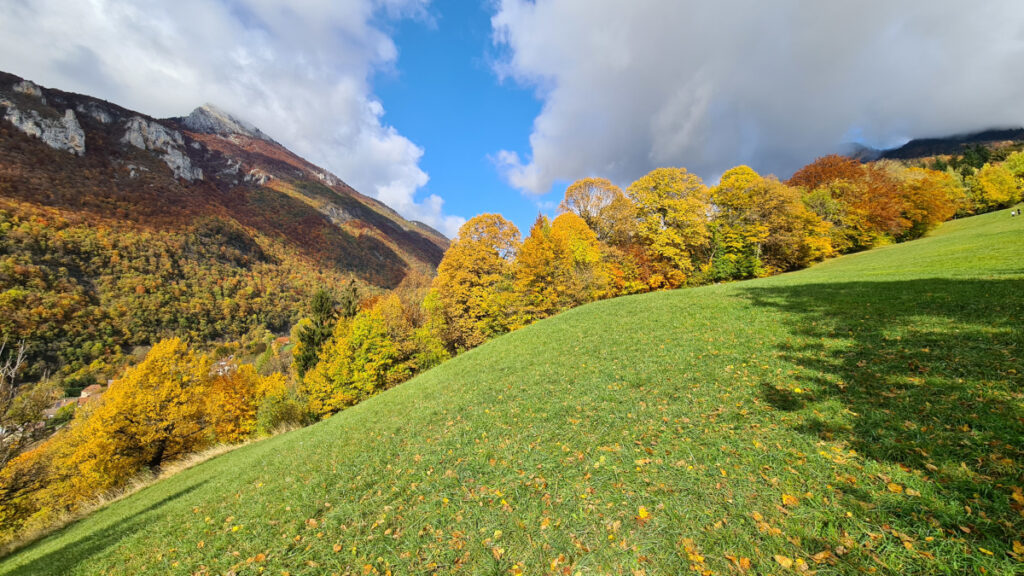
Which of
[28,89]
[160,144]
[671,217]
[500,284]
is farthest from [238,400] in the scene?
[28,89]

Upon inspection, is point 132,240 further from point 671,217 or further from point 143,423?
point 671,217

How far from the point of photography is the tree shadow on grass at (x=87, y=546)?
23.6 feet

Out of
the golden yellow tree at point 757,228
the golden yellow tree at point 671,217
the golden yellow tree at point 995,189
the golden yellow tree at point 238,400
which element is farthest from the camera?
the golden yellow tree at point 995,189

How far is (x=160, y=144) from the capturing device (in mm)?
126500

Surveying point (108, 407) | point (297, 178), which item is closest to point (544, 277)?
point (108, 407)

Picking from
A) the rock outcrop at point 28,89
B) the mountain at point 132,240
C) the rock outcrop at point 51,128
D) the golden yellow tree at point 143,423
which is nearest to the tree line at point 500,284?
the golden yellow tree at point 143,423

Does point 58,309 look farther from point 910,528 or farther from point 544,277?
point 910,528

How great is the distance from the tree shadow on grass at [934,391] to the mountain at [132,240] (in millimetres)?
50210

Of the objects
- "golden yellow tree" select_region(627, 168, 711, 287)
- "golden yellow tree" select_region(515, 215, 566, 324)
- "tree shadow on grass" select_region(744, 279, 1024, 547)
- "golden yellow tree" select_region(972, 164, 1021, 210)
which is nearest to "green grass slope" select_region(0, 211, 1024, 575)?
→ "tree shadow on grass" select_region(744, 279, 1024, 547)

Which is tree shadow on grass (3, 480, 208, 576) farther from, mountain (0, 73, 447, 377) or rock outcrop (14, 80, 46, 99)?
rock outcrop (14, 80, 46, 99)

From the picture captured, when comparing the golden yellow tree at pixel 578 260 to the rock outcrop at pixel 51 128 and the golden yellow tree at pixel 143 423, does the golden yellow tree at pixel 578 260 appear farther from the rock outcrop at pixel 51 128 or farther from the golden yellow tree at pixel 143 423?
the rock outcrop at pixel 51 128

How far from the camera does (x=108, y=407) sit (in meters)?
21.5

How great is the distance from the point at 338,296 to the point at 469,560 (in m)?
115

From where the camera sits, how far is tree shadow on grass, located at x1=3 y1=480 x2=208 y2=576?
7203 mm
